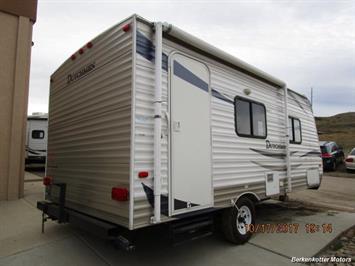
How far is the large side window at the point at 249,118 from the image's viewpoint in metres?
4.88

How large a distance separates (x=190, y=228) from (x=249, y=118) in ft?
7.64

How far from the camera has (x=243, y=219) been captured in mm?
4832

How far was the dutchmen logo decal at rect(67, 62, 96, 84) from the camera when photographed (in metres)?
4.09

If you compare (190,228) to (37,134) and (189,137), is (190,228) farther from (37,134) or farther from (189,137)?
(37,134)

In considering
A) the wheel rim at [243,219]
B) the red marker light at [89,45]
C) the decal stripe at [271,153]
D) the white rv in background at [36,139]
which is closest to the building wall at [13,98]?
the red marker light at [89,45]

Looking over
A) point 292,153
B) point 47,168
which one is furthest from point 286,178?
point 47,168

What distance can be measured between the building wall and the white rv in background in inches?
305

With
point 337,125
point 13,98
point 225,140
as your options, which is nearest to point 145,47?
point 225,140

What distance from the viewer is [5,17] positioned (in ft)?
25.6

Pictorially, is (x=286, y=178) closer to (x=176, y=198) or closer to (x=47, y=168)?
(x=176, y=198)

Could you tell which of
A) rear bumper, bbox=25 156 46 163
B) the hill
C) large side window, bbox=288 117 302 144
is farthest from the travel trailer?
the hill

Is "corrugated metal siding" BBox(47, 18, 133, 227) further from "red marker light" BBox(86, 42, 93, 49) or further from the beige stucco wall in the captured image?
the beige stucco wall

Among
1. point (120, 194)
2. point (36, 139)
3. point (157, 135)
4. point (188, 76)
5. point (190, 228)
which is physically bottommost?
point (190, 228)

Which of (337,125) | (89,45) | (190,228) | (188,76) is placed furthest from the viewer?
(337,125)
